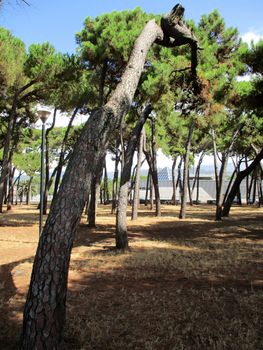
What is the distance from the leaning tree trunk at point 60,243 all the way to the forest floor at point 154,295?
811mm

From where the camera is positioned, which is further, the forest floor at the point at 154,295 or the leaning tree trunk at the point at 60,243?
the forest floor at the point at 154,295

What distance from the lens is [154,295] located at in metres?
5.69

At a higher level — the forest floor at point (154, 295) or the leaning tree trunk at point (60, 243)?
the leaning tree trunk at point (60, 243)

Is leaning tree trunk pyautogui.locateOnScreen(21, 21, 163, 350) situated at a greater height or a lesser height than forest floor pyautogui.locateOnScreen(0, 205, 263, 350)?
greater

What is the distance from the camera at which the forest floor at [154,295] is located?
4043 mm

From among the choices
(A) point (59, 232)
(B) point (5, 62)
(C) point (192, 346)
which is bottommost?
(C) point (192, 346)

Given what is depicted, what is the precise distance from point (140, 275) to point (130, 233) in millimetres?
6605

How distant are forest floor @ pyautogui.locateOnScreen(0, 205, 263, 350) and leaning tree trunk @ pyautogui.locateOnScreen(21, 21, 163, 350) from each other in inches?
31.9

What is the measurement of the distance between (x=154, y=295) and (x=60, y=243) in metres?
2.82

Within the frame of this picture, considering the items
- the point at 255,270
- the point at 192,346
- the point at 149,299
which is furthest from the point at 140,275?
the point at 192,346

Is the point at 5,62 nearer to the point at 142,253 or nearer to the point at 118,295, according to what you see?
the point at 142,253

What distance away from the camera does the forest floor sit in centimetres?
404

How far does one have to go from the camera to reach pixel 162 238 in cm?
1253

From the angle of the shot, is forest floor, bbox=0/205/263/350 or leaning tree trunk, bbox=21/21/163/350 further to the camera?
forest floor, bbox=0/205/263/350
